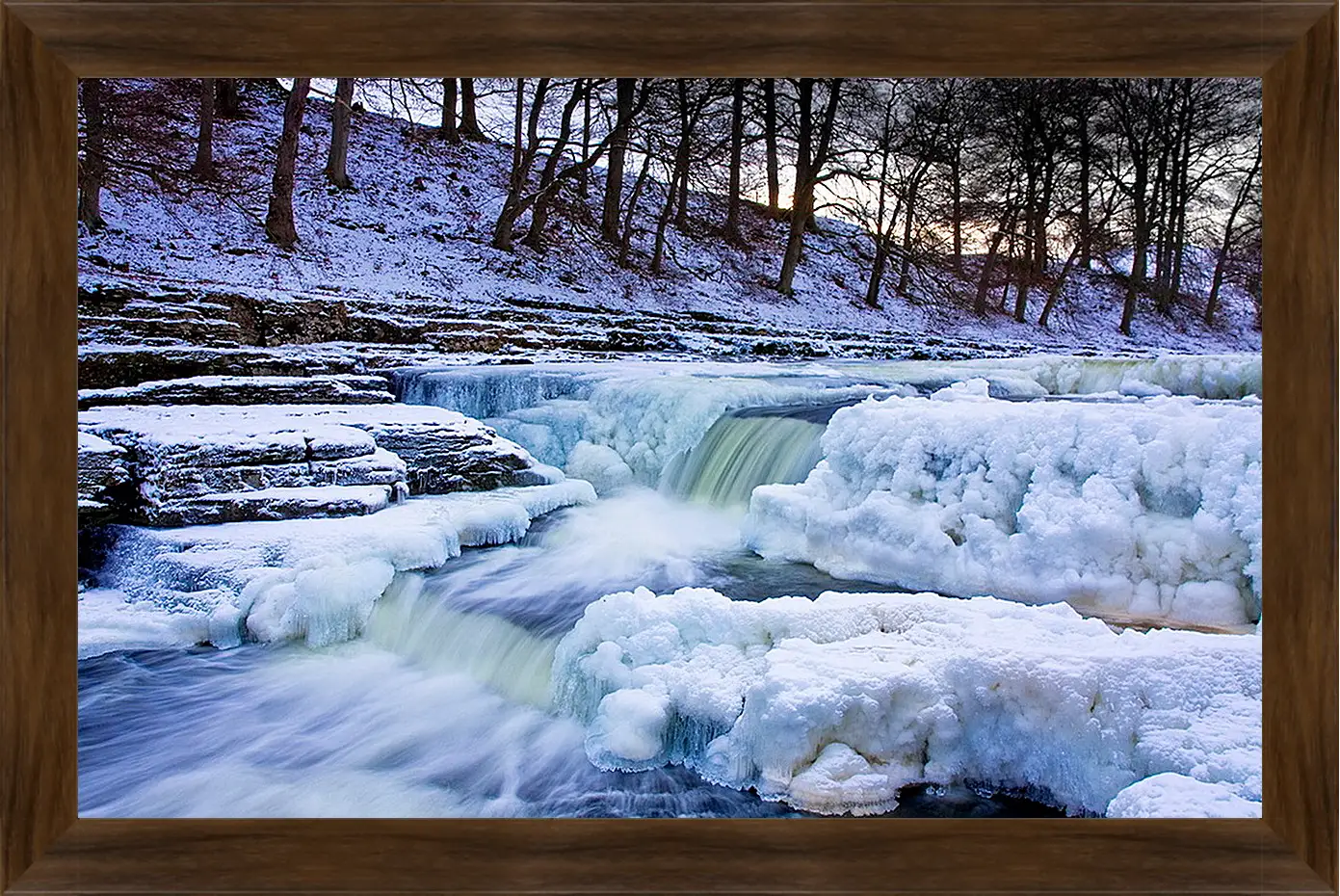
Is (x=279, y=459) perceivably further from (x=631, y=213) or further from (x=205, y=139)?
(x=631, y=213)

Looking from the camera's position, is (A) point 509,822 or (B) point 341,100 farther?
(B) point 341,100

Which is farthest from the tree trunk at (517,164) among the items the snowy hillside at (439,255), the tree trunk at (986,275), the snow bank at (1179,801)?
the snow bank at (1179,801)

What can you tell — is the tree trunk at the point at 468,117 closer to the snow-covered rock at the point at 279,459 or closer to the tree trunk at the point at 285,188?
the tree trunk at the point at 285,188

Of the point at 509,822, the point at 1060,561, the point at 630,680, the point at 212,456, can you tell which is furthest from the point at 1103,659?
the point at 212,456

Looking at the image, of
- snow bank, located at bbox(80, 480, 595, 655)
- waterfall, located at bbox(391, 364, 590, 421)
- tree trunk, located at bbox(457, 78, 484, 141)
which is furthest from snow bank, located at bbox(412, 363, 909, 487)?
tree trunk, located at bbox(457, 78, 484, 141)

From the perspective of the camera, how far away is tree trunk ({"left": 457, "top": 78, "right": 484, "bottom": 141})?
8.55 ft

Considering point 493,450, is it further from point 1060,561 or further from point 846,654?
point 1060,561

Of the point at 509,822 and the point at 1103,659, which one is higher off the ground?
the point at 1103,659

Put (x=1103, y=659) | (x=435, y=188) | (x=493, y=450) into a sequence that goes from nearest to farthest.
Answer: (x=1103, y=659) < (x=435, y=188) < (x=493, y=450)

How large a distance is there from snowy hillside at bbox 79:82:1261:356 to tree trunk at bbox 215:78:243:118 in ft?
0.09

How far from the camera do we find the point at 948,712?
5.99 ft
